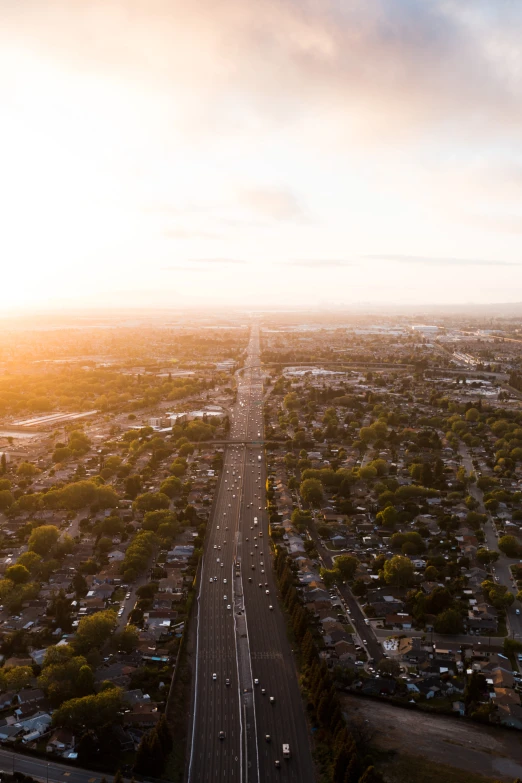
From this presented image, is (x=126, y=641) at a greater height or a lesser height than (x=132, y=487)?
lesser

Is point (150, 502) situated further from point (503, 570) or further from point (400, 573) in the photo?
point (503, 570)

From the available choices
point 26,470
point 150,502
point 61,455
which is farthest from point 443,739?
point 61,455

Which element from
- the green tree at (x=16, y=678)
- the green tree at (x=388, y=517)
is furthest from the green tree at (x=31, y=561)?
the green tree at (x=388, y=517)

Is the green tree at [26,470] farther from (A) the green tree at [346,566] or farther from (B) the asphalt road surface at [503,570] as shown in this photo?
(B) the asphalt road surface at [503,570]

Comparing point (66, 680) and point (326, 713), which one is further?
point (66, 680)

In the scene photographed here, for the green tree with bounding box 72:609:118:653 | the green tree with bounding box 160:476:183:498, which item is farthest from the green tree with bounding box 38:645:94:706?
the green tree with bounding box 160:476:183:498

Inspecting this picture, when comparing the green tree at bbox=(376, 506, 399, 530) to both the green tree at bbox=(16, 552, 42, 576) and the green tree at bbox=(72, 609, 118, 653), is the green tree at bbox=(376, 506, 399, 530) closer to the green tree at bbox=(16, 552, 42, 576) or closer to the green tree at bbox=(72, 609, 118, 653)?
the green tree at bbox=(72, 609, 118, 653)
